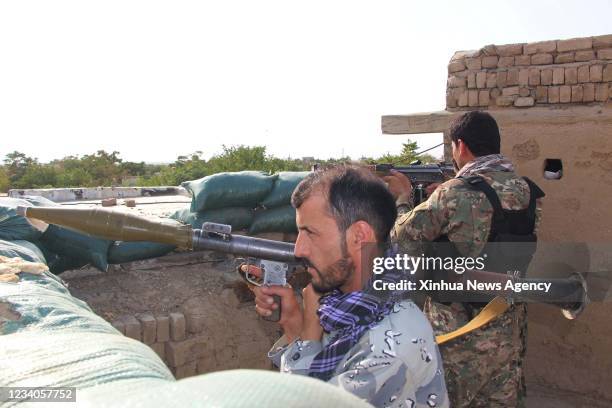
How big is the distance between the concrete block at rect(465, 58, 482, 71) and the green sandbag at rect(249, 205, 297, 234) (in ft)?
5.54

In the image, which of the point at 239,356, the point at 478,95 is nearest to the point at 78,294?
the point at 239,356

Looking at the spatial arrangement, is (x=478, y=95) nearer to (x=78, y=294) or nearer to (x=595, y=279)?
(x=595, y=279)

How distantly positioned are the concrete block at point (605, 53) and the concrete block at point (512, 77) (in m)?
0.52

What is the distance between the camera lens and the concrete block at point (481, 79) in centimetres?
399

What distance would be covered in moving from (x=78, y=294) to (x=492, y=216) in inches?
98.1

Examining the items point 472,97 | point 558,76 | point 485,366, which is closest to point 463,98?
point 472,97

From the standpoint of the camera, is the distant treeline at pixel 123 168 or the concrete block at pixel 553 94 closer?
the concrete block at pixel 553 94

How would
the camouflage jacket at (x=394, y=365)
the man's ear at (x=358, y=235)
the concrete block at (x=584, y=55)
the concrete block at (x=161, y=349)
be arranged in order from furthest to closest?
the concrete block at (x=584, y=55) → the concrete block at (x=161, y=349) → the man's ear at (x=358, y=235) → the camouflage jacket at (x=394, y=365)

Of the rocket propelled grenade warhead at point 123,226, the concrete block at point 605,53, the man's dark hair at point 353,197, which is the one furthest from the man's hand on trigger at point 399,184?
the concrete block at point 605,53

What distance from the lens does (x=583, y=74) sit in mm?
3658

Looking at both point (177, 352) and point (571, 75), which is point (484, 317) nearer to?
point (177, 352)

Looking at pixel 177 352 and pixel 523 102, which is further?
pixel 523 102

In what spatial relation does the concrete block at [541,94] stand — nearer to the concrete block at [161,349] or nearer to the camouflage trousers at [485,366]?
the camouflage trousers at [485,366]

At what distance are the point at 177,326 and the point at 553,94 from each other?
297 cm
